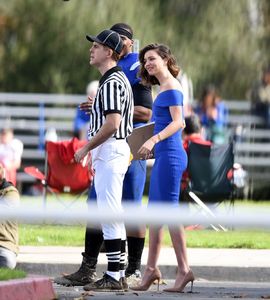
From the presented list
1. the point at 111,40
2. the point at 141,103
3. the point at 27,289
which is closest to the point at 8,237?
the point at 141,103

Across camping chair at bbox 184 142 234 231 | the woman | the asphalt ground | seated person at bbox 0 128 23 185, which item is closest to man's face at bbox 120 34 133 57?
the woman

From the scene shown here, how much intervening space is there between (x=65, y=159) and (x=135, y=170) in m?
6.40

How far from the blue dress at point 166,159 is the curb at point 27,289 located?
1.01 metres

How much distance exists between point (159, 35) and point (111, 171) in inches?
840

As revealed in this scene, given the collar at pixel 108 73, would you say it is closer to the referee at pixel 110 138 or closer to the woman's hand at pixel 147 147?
the referee at pixel 110 138

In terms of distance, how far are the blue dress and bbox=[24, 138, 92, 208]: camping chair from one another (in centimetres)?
681

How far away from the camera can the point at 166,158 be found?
927cm

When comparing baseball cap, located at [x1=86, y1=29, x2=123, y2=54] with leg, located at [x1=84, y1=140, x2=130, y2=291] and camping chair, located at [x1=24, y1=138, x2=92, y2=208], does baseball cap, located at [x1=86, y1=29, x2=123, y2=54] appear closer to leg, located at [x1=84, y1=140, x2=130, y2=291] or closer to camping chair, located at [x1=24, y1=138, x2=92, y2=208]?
leg, located at [x1=84, y1=140, x2=130, y2=291]

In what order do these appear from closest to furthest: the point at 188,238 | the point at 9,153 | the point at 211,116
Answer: the point at 188,238 → the point at 9,153 → the point at 211,116

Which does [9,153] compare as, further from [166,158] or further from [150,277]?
[166,158]

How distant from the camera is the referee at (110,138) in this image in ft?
29.7

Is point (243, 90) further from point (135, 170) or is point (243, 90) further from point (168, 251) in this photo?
point (135, 170)

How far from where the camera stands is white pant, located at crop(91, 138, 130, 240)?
9086 mm

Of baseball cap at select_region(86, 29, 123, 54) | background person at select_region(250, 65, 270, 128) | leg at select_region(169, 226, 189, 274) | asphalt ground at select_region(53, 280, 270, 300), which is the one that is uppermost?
background person at select_region(250, 65, 270, 128)
